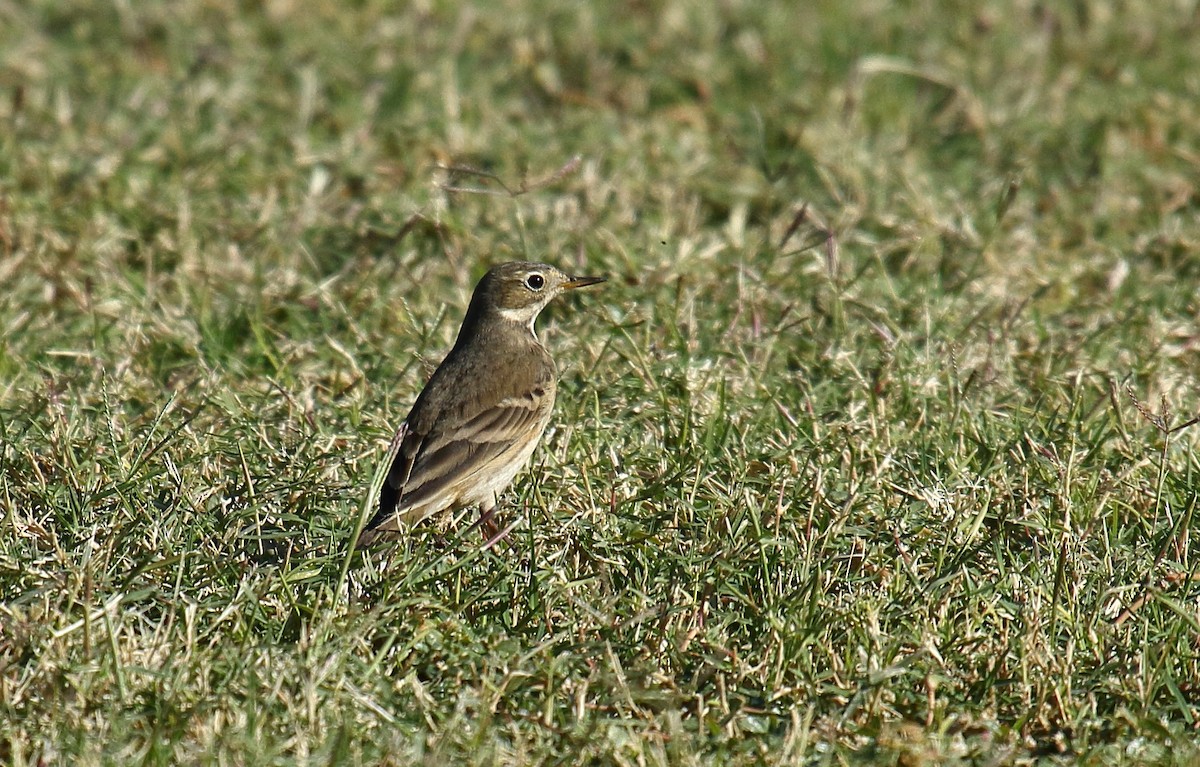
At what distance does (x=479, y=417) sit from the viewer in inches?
242

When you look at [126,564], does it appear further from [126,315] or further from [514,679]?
[126,315]

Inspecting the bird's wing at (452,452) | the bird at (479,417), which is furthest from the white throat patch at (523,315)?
the bird's wing at (452,452)

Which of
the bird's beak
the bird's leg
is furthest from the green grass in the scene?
the bird's beak

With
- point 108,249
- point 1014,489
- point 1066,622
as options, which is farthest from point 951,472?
point 108,249

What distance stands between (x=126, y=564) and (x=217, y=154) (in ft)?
13.6

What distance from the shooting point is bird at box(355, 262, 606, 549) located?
5773mm

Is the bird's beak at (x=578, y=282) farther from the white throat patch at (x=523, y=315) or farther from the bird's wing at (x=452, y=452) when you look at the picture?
the bird's wing at (x=452, y=452)

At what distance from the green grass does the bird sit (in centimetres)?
16

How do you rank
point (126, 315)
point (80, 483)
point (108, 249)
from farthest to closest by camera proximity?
point (108, 249) < point (126, 315) < point (80, 483)

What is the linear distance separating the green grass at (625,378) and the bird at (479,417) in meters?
0.16

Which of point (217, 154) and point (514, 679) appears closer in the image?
point (514, 679)

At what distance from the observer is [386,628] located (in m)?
5.04

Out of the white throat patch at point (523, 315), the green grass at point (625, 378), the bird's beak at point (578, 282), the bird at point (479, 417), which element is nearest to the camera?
the green grass at point (625, 378)

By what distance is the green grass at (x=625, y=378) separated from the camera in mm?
4812
